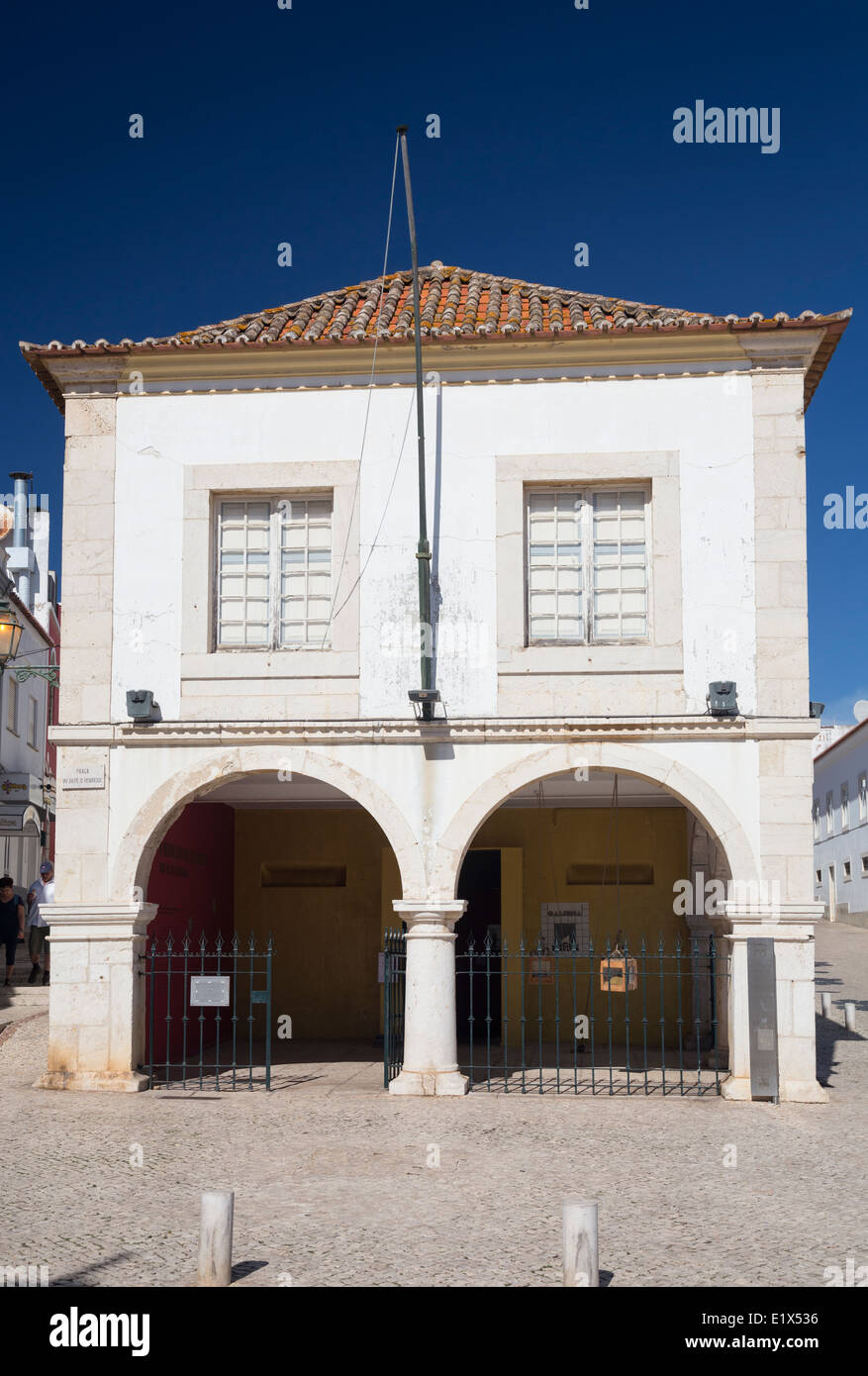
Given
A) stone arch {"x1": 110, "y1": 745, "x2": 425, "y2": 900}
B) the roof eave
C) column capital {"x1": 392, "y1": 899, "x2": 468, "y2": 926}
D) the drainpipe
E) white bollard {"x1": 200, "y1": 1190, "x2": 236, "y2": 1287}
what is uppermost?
the drainpipe

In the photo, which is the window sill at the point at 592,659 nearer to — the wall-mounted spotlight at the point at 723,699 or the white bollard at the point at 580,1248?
the wall-mounted spotlight at the point at 723,699

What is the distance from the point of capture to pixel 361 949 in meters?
17.5

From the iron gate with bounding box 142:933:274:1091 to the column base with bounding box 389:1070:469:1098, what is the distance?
1205 mm

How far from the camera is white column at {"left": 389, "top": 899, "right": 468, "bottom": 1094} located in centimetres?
1223

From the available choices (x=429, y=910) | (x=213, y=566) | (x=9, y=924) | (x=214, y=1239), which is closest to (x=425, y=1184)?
(x=214, y=1239)

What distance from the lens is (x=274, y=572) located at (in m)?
13.2

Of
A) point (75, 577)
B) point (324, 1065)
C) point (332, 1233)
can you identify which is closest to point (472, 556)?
point (75, 577)

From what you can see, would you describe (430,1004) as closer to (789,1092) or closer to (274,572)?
(789,1092)

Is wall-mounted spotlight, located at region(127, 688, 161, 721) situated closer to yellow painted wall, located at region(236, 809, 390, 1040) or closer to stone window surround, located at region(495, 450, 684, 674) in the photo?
stone window surround, located at region(495, 450, 684, 674)

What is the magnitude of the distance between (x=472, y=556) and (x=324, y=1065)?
17.9 feet

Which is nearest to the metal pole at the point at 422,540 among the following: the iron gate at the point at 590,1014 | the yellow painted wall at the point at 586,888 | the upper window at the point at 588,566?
the upper window at the point at 588,566

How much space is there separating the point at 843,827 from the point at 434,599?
88.0 ft

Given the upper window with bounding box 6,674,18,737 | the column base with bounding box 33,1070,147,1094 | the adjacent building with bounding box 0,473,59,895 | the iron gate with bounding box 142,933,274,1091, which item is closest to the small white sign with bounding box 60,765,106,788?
the iron gate with bounding box 142,933,274,1091

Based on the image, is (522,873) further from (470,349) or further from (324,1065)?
(470,349)
